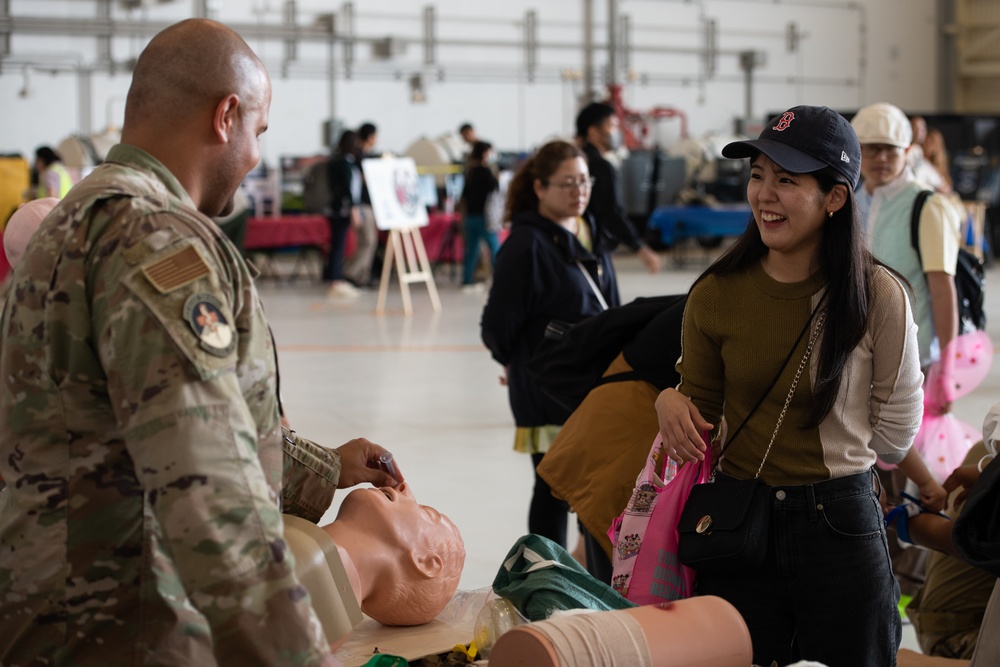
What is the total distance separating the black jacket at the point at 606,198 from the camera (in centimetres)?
575

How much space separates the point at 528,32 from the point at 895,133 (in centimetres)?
1577

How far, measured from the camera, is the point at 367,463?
215cm

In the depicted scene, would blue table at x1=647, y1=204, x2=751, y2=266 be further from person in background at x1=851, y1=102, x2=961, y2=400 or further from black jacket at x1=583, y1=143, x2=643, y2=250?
person in background at x1=851, y1=102, x2=961, y2=400

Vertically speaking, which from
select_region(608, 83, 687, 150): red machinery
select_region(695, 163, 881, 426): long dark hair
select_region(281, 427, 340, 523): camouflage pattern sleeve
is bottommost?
select_region(281, 427, 340, 523): camouflage pattern sleeve

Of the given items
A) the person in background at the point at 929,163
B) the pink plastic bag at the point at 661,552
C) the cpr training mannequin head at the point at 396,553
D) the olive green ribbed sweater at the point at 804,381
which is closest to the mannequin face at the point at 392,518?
the cpr training mannequin head at the point at 396,553

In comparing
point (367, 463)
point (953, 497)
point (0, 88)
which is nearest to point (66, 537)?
point (367, 463)

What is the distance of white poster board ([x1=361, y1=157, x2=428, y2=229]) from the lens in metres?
11.0

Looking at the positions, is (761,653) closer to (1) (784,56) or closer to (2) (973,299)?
(2) (973,299)

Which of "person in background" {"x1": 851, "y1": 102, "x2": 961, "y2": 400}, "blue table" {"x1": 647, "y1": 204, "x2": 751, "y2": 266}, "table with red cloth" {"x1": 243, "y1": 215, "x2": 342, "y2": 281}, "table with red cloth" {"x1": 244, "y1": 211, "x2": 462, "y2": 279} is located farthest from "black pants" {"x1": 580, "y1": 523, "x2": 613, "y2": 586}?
"blue table" {"x1": 647, "y1": 204, "x2": 751, "y2": 266}

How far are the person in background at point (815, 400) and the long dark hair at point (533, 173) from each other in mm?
1696

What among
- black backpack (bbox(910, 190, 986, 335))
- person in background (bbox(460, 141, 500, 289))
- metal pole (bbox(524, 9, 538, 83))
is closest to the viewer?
black backpack (bbox(910, 190, 986, 335))

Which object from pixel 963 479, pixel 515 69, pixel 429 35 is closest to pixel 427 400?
pixel 963 479

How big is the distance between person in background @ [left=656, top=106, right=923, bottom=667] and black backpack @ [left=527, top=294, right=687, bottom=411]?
0.66m

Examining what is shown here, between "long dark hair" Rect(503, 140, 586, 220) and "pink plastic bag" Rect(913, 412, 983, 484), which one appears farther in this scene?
"long dark hair" Rect(503, 140, 586, 220)
